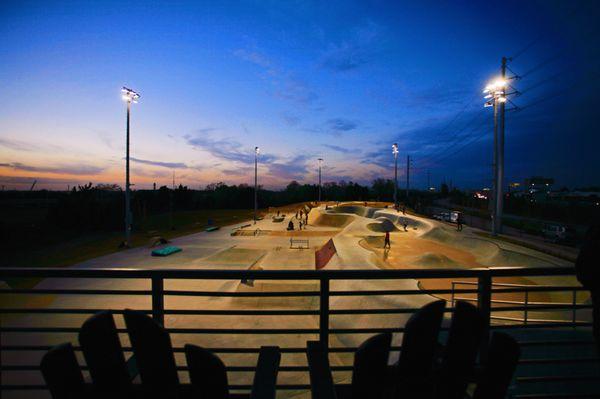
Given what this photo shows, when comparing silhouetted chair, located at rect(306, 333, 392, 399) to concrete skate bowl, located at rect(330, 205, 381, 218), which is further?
concrete skate bowl, located at rect(330, 205, 381, 218)

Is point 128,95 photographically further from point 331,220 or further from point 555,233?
point 555,233

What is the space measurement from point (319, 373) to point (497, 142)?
26.1 meters

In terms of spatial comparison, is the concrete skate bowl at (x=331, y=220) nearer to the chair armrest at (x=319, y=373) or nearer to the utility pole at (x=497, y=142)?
the utility pole at (x=497, y=142)

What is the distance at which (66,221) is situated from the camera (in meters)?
48.4

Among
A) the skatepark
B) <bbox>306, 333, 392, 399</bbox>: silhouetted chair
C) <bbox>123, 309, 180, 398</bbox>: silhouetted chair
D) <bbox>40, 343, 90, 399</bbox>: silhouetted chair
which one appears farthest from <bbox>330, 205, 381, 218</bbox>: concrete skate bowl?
<bbox>40, 343, 90, 399</bbox>: silhouetted chair

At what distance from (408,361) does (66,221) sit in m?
62.4

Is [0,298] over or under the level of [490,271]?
under

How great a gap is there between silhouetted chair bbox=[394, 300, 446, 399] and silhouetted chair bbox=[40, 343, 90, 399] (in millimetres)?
1241

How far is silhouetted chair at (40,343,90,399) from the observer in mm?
970

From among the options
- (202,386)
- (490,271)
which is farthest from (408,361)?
(490,271)

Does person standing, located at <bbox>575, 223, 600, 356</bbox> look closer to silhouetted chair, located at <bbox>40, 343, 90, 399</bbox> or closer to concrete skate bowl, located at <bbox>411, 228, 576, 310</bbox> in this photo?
silhouetted chair, located at <bbox>40, 343, 90, 399</bbox>

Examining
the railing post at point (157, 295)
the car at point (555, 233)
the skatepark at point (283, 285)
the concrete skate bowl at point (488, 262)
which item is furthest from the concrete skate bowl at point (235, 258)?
the car at point (555, 233)

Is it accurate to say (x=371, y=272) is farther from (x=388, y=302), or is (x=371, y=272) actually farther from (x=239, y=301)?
(x=239, y=301)

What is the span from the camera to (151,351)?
1.11m
